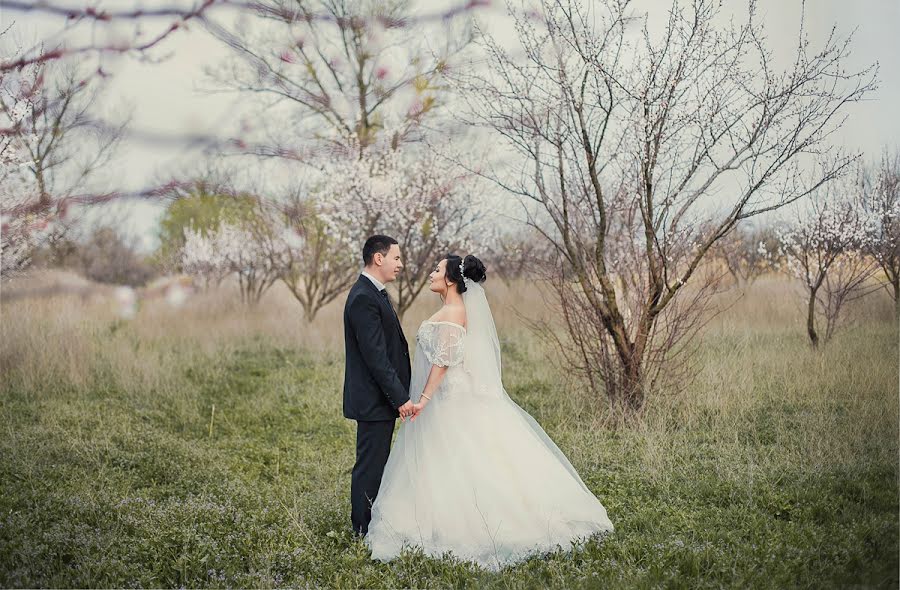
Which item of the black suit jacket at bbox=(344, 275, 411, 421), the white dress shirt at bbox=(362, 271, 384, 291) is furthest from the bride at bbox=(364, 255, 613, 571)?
the white dress shirt at bbox=(362, 271, 384, 291)

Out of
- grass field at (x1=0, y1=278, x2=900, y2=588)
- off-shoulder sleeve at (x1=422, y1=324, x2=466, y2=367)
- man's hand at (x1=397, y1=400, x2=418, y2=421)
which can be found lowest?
grass field at (x1=0, y1=278, x2=900, y2=588)

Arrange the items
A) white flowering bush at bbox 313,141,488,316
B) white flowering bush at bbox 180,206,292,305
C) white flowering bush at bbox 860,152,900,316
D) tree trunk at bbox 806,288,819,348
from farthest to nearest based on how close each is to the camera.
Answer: white flowering bush at bbox 180,206,292,305, white flowering bush at bbox 313,141,488,316, tree trunk at bbox 806,288,819,348, white flowering bush at bbox 860,152,900,316

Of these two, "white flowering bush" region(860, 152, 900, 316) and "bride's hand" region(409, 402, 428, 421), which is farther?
"white flowering bush" region(860, 152, 900, 316)

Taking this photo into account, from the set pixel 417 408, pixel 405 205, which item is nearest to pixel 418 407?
pixel 417 408


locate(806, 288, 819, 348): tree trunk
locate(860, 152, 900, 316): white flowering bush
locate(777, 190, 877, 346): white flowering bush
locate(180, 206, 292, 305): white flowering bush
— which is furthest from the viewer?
locate(180, 206, 292, 305): white flowering bush

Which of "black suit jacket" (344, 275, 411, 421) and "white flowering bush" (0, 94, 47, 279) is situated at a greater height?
"white flowering bush" (0, 94, 47, 279)

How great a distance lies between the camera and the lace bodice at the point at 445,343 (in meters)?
3.19

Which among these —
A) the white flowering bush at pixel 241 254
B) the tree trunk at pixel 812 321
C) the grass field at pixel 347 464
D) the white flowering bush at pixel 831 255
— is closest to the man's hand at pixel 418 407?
the grass field at pixel 347 464

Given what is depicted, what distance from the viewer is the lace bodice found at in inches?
126

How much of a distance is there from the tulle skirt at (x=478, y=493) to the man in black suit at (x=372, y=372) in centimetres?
10

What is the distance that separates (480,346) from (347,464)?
2077 millimetres

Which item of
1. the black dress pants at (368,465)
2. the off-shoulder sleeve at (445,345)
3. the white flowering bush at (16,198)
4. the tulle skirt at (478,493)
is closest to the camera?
the tulle skirt at (478,493)

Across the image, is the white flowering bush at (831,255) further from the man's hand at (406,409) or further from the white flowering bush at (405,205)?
the white flowering bush at (405,205)

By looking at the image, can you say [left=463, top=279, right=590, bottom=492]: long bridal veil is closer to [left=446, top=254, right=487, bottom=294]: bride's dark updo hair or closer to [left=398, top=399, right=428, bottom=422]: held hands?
[left=446, top=254, right=487, bottom=294]: bride's dark updo hair
